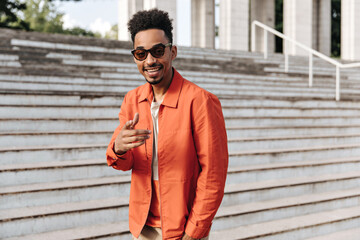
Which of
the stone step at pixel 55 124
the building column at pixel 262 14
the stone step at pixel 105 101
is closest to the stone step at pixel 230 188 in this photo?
the stone step at pixel 55 124

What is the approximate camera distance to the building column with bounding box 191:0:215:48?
19250 millimetres

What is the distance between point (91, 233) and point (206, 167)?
193 centimetres

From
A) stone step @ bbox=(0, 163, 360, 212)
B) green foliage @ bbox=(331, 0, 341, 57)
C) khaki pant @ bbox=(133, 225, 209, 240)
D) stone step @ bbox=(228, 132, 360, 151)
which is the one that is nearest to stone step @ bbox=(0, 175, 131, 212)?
stone step @ bbox=(0, 163, 360, 212)

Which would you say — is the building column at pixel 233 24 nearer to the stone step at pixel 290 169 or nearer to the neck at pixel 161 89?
the stone step at pixel 290 169

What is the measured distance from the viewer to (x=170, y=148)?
1.46m

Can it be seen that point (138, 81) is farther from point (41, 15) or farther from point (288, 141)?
point (41, 15)

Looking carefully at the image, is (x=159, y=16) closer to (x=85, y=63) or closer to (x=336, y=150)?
(x=336, y=150)

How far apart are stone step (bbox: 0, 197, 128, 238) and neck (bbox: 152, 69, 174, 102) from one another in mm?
1946

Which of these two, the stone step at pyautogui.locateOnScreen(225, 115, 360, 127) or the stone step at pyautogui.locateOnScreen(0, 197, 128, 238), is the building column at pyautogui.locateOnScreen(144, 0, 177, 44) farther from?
the stone step at pyautogui.locateOnScreen(0, 197, 128, 238)

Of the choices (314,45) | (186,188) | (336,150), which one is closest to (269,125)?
(336,150)

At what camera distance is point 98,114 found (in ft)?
14.7

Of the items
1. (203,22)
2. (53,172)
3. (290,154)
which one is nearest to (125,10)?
(203,22)

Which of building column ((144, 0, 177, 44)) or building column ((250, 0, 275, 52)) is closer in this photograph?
building column ((144, 0, 177, 44))

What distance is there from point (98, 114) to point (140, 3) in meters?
10.4
